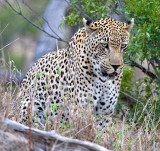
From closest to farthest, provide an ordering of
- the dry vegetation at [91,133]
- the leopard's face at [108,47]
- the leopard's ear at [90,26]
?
the dry vegetation at [91,133] < the leopard's face at [108,47] < the leopard's ear at [90,26]

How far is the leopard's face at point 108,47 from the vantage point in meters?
6.27

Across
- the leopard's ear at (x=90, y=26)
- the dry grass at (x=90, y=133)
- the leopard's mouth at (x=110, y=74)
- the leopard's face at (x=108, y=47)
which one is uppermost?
the leopard's ear at (x=90, y=26)

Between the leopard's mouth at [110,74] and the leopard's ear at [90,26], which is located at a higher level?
the leopard's ear at [90,26]

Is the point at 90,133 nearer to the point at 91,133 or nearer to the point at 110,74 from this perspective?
the point at 91,133

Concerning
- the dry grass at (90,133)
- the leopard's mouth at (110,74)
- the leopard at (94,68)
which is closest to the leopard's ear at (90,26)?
the leopard at (94,68)

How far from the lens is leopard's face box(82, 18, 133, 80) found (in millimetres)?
6270

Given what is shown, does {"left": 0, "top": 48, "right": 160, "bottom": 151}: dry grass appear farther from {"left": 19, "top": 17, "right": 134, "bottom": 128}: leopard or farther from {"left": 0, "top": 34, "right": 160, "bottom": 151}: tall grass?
{"left": 19, "top": 17, "right": 134, "bottom": 128}: leopard

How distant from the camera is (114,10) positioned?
330 inches

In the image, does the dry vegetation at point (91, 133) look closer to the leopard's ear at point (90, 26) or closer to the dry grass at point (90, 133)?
the dry grass at point (90, 133)

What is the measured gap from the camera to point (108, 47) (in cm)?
637

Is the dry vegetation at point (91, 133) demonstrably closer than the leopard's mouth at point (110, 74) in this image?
Yes

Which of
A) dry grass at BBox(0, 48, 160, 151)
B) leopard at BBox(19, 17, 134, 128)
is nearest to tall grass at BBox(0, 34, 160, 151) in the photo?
dry grass at BBox(0, 48, 160, 151)

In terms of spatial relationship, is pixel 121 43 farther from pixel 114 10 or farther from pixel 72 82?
pixel 114 10

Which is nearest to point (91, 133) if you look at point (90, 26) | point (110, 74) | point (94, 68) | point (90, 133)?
point (90, 133)
